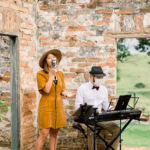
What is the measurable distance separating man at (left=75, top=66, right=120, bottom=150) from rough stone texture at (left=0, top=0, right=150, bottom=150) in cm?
40

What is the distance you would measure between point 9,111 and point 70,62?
148 centimetres

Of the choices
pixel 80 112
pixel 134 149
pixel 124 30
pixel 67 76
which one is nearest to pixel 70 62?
pixel 67 76

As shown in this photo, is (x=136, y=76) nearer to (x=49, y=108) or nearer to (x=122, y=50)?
(x=122, y=50)

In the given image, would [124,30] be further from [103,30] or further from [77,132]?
[77,132]

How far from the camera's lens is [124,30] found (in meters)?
4.74

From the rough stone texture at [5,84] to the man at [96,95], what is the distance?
1313mm

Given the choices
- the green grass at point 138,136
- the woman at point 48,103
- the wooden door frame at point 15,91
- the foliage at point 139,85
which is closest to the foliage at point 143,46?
the foliage at point 139,85

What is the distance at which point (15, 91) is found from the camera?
14.9ft

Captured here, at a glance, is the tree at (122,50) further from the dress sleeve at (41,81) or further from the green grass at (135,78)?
the dress sleeve at (41,81)

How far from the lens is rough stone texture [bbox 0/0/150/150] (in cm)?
468

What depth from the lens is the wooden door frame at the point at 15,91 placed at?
449cm

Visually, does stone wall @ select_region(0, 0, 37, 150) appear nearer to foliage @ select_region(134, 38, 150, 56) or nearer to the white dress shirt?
the white dress shirt

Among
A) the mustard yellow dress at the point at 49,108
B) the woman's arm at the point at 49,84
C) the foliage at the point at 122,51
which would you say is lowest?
the mustard yellow dress at the point at 49,108

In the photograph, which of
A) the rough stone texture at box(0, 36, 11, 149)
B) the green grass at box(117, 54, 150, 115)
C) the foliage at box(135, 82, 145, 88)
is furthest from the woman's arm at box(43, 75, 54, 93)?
the foliage at box(135, 82, 145, 88)
